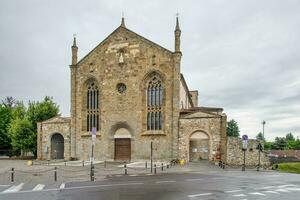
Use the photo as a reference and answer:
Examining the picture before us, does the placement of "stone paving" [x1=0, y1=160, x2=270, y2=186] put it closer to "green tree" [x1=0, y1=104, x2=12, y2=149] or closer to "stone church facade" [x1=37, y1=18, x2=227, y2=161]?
"stone church facade" [x1=37, y1=18, x2=227, y2=161]

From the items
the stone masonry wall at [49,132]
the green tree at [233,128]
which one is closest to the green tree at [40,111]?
the stone masonry wall at [49,132]

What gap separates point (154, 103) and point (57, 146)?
1387cm

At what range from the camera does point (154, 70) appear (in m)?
40.9

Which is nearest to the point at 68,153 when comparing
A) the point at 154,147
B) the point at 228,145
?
the point at 154,147

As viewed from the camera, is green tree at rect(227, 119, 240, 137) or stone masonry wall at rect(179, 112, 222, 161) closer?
stone masonry wall at rect(179, 112, 222, 161)

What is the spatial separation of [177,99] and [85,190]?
2374 cm

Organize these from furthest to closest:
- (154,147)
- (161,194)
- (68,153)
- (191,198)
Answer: (68,153), (154,147), (161,194), (191,198)

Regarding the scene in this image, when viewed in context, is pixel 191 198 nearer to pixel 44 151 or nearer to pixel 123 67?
pixel 123 67

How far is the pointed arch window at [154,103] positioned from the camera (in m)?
40.7

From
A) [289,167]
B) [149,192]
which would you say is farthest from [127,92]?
[149,192]

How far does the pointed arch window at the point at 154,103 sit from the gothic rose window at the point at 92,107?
659cm

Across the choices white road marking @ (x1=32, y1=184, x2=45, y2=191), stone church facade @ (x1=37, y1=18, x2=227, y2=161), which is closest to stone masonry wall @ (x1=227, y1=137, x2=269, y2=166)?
stone church facade @ (x1=37, y1=18, x2=227, y2=161)

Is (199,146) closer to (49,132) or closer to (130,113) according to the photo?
(130,113)

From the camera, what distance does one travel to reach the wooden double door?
41.7m
